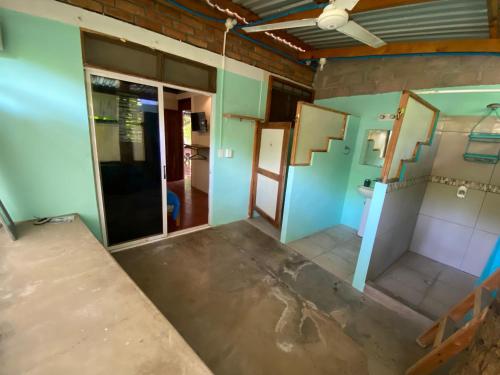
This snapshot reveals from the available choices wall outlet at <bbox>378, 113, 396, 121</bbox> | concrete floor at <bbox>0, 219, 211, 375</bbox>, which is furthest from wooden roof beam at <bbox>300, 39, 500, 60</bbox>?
concrete floor at <bbox>0, 219, 211, 375</bbox>

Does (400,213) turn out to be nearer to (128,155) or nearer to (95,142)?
(128,155)

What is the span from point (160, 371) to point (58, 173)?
6.96 ft

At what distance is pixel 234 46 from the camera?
2891mm

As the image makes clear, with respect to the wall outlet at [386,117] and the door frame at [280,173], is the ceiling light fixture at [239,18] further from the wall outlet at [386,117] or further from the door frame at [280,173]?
the wall outlet at [386,117]

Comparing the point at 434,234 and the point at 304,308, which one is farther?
the point at 434,234

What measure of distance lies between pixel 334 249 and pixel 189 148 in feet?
14.3

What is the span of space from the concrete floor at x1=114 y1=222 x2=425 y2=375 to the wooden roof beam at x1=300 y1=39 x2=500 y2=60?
3.09 meters

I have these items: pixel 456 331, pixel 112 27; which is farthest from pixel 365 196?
pixel 112 27

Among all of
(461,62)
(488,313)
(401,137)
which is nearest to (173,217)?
(401,137)

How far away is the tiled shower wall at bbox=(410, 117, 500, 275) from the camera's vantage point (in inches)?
97.8

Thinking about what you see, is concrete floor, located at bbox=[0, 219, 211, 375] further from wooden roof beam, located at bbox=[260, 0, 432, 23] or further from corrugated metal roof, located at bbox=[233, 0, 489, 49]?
corrugated metal roof, located at bbox=[233, 0, 489, 49]

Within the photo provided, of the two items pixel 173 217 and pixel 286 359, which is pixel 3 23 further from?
pixel 286 359

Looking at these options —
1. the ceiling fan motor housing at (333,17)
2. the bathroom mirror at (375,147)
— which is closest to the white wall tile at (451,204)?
the bathroom mirror at (375,147)

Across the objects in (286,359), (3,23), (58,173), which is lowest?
(286,359)
